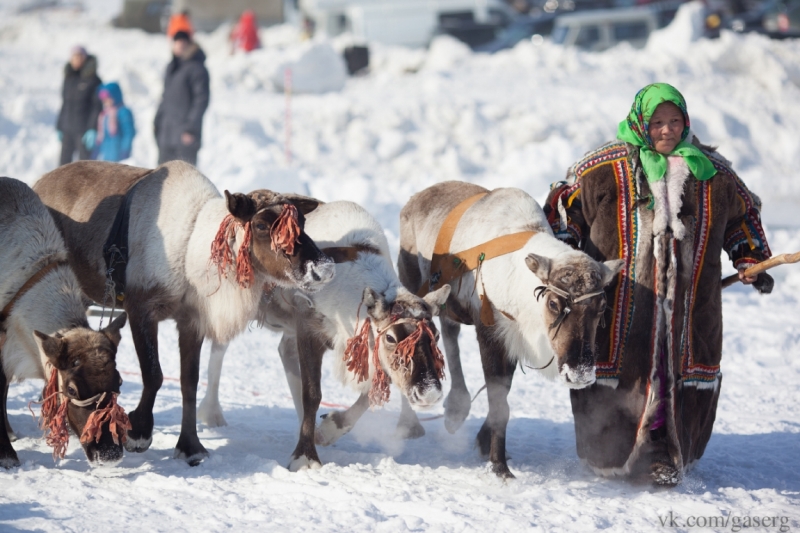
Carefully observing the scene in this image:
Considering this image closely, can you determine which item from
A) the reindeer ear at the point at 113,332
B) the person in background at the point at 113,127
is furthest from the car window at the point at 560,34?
the reindeer ear at the point at 113,332

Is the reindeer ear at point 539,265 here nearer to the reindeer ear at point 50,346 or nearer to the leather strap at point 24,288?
the reindeer ear at point 50,346

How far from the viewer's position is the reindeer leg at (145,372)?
14.5ft

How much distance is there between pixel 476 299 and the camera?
14.8ft

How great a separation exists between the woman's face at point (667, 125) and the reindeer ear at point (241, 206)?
6.51 ft

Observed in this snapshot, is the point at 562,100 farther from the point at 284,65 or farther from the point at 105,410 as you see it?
the point at 105,410

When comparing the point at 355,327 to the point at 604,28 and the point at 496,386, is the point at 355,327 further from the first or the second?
the point at 604,28

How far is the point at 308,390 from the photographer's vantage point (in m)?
4.47

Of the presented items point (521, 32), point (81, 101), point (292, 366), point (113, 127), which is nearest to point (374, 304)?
point (292, 366)

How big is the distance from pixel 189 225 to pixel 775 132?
1280cm

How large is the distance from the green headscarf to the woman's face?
0.03 metres

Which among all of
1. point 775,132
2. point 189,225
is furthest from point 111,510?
point 775,132

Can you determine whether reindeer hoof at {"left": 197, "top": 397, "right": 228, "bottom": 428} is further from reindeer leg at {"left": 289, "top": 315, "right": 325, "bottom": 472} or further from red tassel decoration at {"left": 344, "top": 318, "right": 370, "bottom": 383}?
red tassel decoration at {"left": 344, "top": 318, "right": 370, "bottom": 383}

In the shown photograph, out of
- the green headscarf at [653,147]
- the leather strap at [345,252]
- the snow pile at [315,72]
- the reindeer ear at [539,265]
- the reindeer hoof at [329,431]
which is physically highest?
the snow pile at [315,72]

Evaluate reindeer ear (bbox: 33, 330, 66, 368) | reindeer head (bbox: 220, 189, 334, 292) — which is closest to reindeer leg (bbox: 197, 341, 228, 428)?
reindeer head (bbox: 220, 189, 334, 292)
